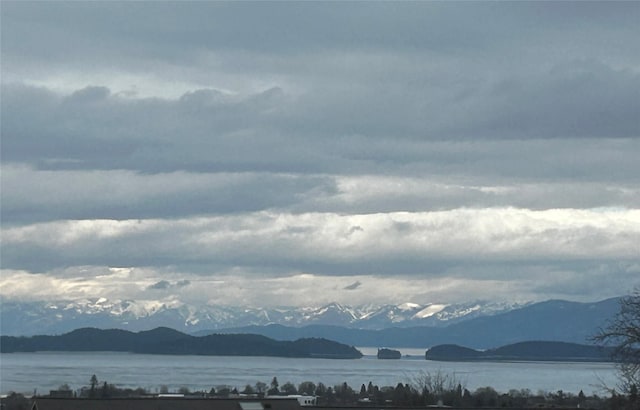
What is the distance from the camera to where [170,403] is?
106125 millimetres

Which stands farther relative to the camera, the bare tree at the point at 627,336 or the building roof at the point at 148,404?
the building roof at the point at 148,404

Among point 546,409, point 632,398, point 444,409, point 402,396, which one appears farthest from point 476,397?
point 632,398

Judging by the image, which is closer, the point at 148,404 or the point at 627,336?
the point at 627,336

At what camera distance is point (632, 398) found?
50.4m

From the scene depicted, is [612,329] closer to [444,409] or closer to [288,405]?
[288,405]

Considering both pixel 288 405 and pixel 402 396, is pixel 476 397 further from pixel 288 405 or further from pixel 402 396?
pixel 288 405

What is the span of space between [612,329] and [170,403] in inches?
2474

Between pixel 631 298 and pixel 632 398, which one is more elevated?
pixel 631 298

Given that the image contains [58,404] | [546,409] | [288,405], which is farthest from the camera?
[546,409]

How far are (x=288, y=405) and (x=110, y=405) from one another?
54.2ft

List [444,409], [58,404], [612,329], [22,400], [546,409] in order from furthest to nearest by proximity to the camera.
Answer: [22,400] → [546,409] → [444,409] → [58,404] → [612,329]

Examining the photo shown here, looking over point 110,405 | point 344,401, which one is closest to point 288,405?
point 110,405

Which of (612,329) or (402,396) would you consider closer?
(612,329)

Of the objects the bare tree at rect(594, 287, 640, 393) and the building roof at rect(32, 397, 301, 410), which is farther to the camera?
the building roof at rect(32, 397, 301, 410)
